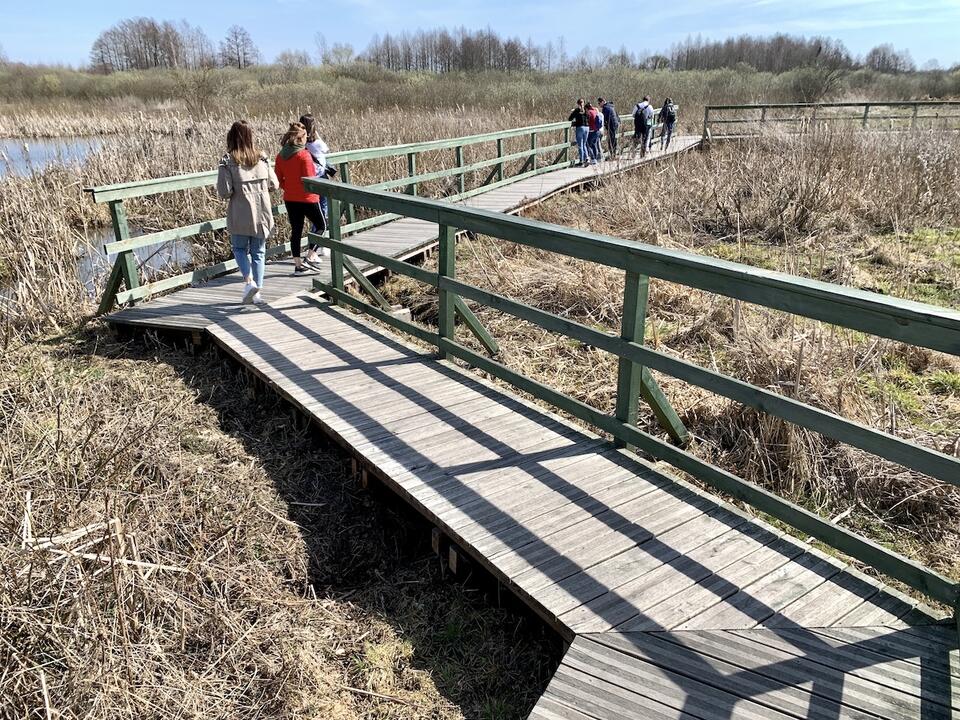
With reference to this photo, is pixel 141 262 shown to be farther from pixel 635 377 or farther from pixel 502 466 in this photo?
pixel 635 377

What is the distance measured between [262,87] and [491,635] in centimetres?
3656

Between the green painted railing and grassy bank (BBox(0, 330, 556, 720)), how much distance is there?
1.19 meters

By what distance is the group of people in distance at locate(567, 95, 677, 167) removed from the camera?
55.0 feet

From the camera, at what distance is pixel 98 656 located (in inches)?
109

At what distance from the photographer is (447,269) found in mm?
5191

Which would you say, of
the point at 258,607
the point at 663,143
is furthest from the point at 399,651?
the point at 663,143

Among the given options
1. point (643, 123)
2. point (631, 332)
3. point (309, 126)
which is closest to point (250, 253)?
point (309, 126)

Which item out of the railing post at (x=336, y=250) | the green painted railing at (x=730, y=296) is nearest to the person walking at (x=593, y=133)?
the railing post at (x=336, y=250)

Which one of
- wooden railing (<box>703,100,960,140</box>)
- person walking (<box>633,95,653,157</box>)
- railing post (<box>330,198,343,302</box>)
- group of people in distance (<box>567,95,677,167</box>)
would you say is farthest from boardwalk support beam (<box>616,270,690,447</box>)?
person walking (<box>633,95,653,157</box>)

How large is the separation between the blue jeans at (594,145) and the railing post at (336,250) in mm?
11554

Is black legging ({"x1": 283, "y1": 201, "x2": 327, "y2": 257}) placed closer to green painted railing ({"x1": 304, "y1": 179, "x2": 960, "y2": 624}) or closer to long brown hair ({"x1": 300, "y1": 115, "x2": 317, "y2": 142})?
long brown hair ({"x1": 300, "y1": 115, "x2": 317, "y2": 142})

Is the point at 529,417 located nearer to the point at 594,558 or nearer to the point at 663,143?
the point at 594,558

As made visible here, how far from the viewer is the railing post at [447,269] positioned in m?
5.12

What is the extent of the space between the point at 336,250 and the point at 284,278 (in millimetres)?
1511
